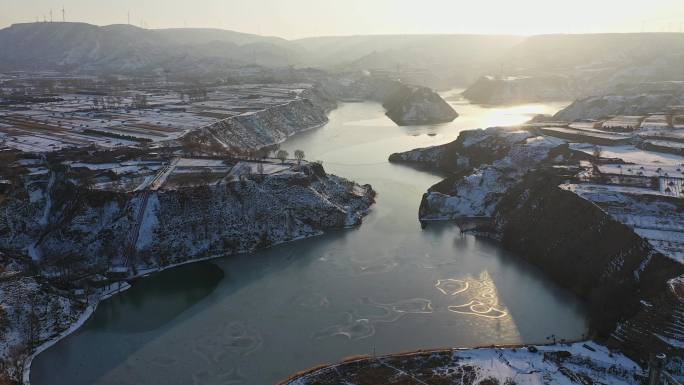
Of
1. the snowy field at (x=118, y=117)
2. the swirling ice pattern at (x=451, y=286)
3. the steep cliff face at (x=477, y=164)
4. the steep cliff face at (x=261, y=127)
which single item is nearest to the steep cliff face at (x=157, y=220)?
the steep cliff face at (x=477, y=164)

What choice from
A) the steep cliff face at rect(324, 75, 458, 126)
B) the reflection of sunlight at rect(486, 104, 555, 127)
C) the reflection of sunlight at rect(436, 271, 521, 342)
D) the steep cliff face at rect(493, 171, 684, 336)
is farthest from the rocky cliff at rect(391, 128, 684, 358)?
the steep cliff face at rect(324, 75, 458, 126)

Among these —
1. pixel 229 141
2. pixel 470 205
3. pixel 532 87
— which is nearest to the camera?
pixel 470 205

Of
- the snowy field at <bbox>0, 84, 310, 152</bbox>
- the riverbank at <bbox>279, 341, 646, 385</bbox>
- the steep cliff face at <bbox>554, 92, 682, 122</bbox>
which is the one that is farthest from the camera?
the steep cliff face at <bbox>554, 92, 682, 122</bbox>

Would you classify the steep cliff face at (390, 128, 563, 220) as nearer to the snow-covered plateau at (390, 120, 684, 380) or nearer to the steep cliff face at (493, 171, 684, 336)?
the snow-covered plateau at (390, 120, 684, 380)

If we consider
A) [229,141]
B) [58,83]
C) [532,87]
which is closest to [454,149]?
[229,141]

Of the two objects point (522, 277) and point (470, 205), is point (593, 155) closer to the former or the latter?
point (470, 205)

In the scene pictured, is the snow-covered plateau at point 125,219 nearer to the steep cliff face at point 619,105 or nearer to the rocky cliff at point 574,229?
the rocky cliff at point 574,229

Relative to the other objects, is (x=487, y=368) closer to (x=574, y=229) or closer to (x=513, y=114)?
(x=574, y=229)
